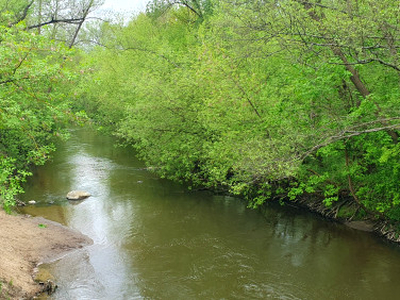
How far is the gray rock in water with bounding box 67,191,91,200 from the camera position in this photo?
19.1 meters

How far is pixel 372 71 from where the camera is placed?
14195mm

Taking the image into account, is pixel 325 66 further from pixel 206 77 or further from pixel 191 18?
pixel 191 18

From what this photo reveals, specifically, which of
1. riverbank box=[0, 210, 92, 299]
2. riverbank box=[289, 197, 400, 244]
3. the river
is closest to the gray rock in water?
the river

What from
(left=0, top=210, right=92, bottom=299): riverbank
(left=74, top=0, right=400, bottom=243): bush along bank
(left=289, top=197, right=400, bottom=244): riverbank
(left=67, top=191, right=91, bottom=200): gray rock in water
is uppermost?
(left=74, top=0, right=400, bottom=243): bush along bank

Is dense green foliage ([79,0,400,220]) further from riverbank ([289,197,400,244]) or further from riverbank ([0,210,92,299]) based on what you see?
riverbank ([0,210,92,299])

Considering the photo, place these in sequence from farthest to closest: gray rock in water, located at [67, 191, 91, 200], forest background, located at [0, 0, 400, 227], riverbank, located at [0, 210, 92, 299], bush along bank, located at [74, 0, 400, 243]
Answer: gray rock in water, located at [67, 191, 91, 200] → bush along bank, located at [74, 0, 400, 243] → riverbank, located at [0, 210, 92, 299] → forest background, located at [0, 0, 400, 227]

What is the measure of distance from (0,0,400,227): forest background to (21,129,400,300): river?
1.45 m

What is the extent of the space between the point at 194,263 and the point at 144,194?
8401mm

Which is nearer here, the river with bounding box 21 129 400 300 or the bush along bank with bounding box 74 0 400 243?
the river with bounding box 21 129 400 300

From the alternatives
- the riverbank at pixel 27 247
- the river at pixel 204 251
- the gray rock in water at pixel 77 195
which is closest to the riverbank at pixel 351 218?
the river at pixel 204 251

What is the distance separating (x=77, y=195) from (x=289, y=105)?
11.6m

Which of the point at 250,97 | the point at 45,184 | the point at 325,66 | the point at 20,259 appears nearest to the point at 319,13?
the point at 325,66

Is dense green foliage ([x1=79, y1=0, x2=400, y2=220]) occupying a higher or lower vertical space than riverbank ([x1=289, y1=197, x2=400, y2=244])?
higher

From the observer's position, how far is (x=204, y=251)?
13289 millimetres
